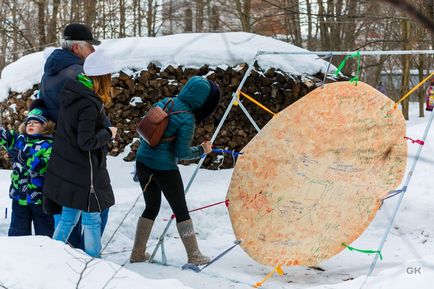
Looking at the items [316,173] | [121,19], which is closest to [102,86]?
[316,173]

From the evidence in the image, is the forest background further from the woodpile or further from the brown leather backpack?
the brown leather backpack

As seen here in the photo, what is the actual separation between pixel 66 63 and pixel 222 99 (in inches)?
162

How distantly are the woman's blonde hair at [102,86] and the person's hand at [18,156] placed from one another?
715 millimetres

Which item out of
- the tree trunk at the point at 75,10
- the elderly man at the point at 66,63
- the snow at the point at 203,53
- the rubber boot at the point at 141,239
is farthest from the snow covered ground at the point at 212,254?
the tree trunk at the point at 75,10

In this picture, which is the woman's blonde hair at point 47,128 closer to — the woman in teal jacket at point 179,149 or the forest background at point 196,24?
the woman in teal jacket at point 179,149

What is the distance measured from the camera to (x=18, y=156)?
3.88 meters

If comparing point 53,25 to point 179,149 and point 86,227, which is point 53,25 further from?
point 86,227

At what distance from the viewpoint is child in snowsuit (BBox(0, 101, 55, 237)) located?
3826mm

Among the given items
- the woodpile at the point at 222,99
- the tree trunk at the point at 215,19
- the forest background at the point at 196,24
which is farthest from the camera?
the tree trunk at the point at 215,19

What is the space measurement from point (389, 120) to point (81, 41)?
2208 mm

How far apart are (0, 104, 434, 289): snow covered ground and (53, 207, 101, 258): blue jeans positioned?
0.50 feet

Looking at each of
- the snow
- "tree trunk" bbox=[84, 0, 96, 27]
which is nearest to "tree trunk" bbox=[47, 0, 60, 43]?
"tree trunk" bbox=[84, 0, 96, 27]

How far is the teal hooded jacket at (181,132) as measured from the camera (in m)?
3.83

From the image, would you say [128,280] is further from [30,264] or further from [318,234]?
[318,234]
